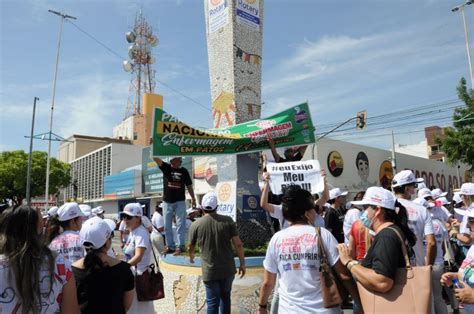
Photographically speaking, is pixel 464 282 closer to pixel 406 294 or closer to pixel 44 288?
pixel 406 294

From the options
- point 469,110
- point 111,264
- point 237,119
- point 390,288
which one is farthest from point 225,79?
point 469,110

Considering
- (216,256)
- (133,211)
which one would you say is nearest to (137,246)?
(133,211)

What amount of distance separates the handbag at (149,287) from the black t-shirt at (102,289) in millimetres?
1212

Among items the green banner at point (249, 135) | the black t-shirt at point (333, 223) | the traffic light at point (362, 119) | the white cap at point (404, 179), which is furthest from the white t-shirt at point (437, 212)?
the traffic light at point (362, 119)

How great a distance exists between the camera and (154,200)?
38.2 meters

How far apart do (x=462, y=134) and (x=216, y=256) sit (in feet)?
60.3

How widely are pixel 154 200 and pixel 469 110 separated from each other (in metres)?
27.9

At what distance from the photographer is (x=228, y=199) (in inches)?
309

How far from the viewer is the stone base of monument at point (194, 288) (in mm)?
6109

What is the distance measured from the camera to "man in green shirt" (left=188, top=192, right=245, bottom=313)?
5.09 metres

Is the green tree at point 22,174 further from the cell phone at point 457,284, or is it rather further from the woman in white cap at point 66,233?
the cell phone at point 457,284

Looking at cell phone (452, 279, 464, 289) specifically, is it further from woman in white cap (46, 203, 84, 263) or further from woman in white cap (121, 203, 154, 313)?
woman in white cap (46, 203, 84, 263)

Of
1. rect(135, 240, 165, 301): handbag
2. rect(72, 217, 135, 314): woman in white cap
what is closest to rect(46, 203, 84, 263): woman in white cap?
rect(135, 240, 165, 301): handbag

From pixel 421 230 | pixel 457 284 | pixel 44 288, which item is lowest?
pixel 457 284
